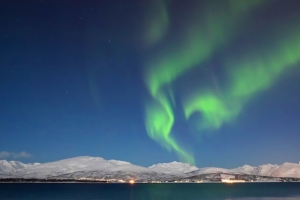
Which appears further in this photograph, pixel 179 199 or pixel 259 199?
pixel 179 199

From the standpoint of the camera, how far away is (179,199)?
141 metres

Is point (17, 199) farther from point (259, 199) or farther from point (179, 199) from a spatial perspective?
point (259, 199)

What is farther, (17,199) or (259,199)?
(17,199)

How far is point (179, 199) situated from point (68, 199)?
175ft

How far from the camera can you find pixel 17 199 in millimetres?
142000

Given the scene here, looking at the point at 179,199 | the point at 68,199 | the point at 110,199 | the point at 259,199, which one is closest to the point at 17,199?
the point at 68,199

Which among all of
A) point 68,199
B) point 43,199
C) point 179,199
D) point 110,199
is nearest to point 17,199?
point 43,199

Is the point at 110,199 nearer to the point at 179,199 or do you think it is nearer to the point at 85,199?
the point at 85,199

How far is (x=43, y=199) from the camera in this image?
147 metres

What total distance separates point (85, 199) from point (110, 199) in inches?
486

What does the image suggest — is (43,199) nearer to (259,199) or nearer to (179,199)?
(179,199)

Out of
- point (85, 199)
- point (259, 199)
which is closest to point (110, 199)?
point (85, 199)

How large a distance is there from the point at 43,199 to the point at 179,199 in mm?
65505

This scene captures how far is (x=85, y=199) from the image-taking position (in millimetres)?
144500
